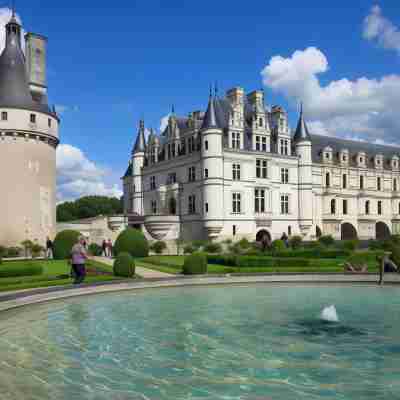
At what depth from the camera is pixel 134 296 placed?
733 inches

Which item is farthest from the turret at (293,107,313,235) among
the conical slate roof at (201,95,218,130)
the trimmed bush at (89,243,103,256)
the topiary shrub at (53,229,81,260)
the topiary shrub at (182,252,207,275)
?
the topiary shrub at (182,252,207,275)

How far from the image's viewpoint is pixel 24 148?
3947 cm

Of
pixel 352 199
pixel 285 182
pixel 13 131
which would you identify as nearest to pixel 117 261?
pixel 13 131

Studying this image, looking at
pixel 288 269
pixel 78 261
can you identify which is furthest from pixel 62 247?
pixel 288 269

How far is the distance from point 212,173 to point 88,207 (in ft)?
234

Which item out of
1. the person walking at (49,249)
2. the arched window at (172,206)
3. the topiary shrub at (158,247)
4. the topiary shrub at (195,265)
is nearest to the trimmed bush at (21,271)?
the topiary shrub at (195,265)

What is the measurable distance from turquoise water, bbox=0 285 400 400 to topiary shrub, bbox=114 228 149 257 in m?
19.7

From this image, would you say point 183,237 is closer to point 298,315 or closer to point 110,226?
point 110,226

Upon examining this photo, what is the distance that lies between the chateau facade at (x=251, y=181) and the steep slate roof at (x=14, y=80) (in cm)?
1726

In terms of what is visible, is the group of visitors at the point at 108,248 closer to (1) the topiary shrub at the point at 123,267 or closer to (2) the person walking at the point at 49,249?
(2) the person walking at the point at 49,249

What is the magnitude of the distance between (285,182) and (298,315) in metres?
41.9

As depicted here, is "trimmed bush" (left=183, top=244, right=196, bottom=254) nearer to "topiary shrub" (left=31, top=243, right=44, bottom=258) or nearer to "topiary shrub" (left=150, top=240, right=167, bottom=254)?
"topiary shrub" (left=150, top=240, right=167, bottom=254)

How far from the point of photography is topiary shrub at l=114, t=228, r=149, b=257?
1442 inches

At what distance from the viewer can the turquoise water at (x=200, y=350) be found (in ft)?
25.1
